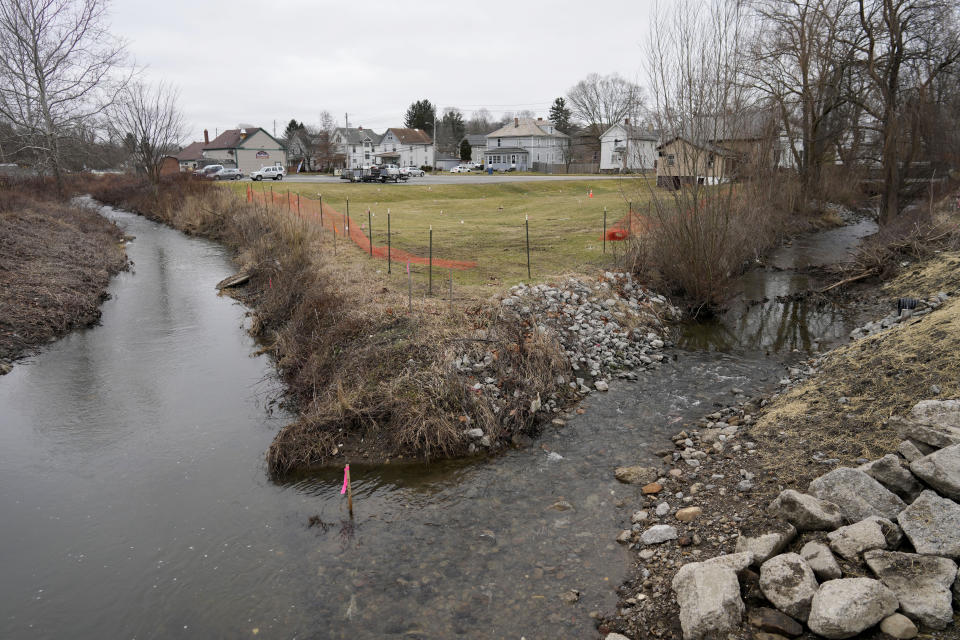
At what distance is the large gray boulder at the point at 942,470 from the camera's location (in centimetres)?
510

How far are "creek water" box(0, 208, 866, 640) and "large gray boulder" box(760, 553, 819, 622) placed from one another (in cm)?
152

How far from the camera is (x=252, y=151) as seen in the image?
7519 cm

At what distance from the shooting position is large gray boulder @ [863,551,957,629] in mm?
4266

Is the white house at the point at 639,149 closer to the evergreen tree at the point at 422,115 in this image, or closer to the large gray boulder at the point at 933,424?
the large gray boulder at the point at 933,424

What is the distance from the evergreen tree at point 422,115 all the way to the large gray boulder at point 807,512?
90.9 meters

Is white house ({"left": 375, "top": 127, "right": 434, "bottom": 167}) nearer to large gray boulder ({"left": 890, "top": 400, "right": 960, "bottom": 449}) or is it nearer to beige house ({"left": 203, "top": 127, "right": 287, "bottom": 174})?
beige house ({"left": 203, "top": 127, "right": 287, "bottom": 174})

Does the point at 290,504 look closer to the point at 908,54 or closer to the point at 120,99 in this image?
the point at 908,54

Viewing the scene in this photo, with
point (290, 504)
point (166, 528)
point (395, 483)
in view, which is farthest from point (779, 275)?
point (166, 528)

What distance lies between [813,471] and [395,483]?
511 cm

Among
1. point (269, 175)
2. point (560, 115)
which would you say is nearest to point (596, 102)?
point (560, 115)

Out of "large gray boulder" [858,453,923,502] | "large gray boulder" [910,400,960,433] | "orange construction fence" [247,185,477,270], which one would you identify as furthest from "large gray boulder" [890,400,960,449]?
"orange construction fence" [247,185,477,270]

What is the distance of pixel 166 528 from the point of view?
7.15 meters

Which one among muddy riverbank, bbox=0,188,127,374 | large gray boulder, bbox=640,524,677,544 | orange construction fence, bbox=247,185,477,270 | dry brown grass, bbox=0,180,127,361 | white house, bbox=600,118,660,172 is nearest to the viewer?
large gray boulder, bbox=640,524,677,544

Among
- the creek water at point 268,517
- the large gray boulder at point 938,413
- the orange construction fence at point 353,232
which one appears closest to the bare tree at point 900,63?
the creek water at point 268,517
